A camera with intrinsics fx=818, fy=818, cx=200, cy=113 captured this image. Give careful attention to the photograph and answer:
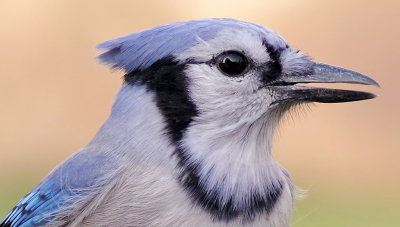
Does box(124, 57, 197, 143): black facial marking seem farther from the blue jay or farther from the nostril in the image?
the nostril

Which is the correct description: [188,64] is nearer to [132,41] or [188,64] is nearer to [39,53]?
[132,41]

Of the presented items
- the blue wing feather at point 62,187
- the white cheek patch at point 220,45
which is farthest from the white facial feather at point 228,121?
the blue wing feather at point 62,187

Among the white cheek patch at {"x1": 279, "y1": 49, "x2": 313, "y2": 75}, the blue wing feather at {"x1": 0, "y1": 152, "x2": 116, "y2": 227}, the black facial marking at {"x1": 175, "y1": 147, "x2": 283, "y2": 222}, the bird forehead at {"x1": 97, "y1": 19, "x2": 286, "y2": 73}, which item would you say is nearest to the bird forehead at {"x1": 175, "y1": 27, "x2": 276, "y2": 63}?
the bird forehead at {"x1": 97, "y1": 19, "x2": 286, "y2": 73}

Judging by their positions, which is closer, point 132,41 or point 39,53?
point 132,41

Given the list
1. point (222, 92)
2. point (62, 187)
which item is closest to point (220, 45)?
point (222, 92)

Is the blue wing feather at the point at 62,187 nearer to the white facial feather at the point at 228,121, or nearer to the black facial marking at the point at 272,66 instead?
the white facial feather at the point at 228,121

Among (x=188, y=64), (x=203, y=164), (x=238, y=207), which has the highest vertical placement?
(x=188, y=64)

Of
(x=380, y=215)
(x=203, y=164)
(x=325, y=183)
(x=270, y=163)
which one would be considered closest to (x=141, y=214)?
(x=203, y=164)

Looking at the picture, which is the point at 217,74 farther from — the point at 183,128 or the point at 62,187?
the point at 62,187
